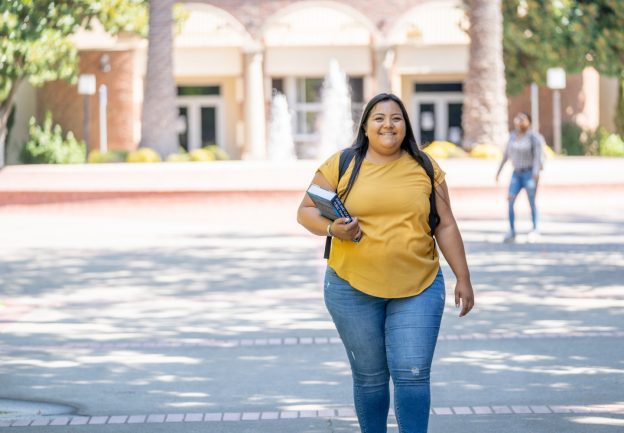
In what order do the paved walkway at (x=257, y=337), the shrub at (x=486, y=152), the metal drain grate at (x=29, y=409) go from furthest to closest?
the shrub at (x=486, y=152) < the metal drain grate at (x=29, y=409) < the paved walkway at (x=257, y=337)

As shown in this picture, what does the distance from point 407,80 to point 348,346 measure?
4083cm

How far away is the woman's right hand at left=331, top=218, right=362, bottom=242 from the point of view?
5914 mm

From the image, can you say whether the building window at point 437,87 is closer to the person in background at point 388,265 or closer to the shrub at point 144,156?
the shrub at point 144,156

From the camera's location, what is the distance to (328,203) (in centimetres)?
597

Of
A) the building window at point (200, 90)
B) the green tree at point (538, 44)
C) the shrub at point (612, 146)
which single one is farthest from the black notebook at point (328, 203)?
the building window at point (200, 90)

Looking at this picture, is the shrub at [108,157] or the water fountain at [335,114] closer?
the shrub at [108,157]

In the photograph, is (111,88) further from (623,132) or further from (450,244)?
(450,244)

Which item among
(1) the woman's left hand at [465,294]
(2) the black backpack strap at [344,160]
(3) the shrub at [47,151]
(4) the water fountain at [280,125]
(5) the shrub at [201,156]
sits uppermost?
(4) the water fountain at [280,125]

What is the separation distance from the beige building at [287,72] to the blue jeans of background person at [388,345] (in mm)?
36013

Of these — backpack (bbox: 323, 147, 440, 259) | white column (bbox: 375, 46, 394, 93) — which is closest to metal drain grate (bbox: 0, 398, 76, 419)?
backpack (bbox: 323, 147, 440, 259)

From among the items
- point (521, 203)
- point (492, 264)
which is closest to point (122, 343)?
point (492, 264)

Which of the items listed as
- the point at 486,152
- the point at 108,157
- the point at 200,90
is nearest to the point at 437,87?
the point at 200,90

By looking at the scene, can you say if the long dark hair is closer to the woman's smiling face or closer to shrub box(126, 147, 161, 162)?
the woman's smiling face

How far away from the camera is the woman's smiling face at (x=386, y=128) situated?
6066 mm
